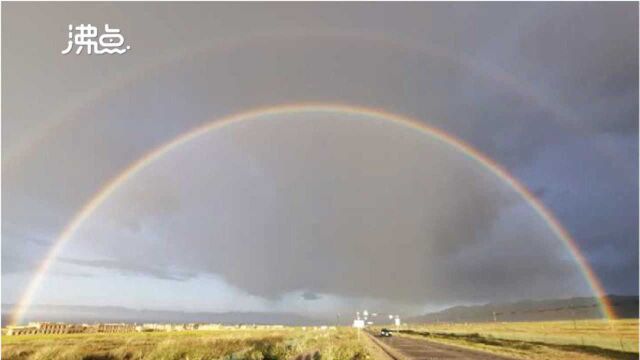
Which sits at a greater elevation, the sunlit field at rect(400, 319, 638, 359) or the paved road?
the sunlit field at rect(400, 319, 638, 359)

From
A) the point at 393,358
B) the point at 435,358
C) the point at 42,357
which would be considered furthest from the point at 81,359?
Answer: the point at 435,358

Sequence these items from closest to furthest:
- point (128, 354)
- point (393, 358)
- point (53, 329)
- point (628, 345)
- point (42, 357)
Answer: point (42, 357) → point (393, 358) → point (128, 354) → point (628, 345) → point (53, 329)

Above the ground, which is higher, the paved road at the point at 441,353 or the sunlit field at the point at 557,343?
the sunlit field at the point at 557,343

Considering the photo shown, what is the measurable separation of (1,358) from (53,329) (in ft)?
293

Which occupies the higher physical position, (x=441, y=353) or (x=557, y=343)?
(x=557, y=343)

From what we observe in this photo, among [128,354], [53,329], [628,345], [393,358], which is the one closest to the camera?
[393,358]

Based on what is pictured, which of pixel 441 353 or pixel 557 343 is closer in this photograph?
pixel 441 353

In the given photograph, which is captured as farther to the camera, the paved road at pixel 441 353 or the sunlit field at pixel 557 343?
the sunlit field at pixel 557 343

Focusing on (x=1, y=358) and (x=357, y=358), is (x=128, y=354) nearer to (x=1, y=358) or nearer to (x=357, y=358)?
(x=1, y=358)

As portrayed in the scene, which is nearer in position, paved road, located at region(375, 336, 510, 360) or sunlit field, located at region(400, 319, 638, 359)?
paved road, located at region(375, 336, 510, 360)

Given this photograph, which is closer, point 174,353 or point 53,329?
point 174,353

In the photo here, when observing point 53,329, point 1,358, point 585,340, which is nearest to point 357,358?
point 1,358

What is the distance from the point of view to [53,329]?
119 m

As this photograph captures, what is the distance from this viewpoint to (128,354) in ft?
138
